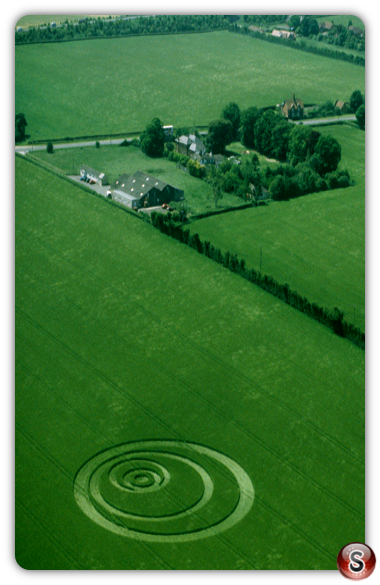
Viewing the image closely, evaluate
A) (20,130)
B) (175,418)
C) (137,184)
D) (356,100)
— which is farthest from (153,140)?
(175,418)

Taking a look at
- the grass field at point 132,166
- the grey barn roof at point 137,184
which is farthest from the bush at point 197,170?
the grey barn roof at point 137,184

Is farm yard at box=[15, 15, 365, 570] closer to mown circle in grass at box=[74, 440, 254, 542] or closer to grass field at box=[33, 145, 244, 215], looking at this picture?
mown circle in grass at box=[74, 440, 254, 542]

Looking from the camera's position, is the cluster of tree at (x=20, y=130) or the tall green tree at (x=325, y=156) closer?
the tall green tree at (x=325, y=156)

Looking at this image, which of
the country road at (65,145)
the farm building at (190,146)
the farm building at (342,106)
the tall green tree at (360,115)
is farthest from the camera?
the farm building at (342,106)

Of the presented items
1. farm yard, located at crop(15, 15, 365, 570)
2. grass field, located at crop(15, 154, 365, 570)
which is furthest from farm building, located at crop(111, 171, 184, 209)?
grass field, located at crop(15, 154, 365, 570)

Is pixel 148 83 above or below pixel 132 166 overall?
above

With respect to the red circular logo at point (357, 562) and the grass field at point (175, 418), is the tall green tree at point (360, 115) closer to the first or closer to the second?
the grass field at point (175, 418)

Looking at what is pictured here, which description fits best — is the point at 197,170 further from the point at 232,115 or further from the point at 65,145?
the point at 65,145
